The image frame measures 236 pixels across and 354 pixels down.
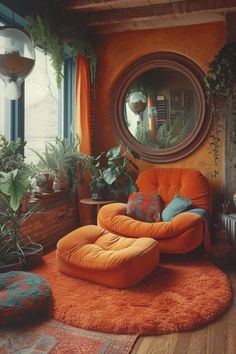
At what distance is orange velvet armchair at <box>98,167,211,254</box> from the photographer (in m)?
3.22

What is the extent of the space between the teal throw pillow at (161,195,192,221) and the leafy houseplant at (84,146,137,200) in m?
0.59

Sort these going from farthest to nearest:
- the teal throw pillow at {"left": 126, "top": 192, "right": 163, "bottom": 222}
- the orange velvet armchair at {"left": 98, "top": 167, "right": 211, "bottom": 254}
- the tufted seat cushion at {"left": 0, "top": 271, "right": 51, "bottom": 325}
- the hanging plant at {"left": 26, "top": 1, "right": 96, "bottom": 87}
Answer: the teal throw pillow at {"left": 126, "top": 192, "right": 163, "bottom": 222} < the hanging plant at {"left": 26, "top": 1, "right": 96, "bottom": 87} < the orange velvet armchair at {"left": 98, "top": 167, "right": 211, "bottom": 254} < the tufted seat cushion at {"left": 0, "top": 271, "right": 51, "bottom": 325}

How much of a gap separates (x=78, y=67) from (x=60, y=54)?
1.74 feet

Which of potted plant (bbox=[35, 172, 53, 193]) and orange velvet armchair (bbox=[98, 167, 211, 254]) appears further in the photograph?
potted plant (bbox=[35, 172, 53, 193])

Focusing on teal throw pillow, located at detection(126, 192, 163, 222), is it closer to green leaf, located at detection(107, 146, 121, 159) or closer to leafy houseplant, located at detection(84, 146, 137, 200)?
leafy houseplant, located at detection(84, 146, 137, 200)

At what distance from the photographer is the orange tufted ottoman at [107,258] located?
2.60 meters

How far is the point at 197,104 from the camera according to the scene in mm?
4281

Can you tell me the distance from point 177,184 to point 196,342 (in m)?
2.19

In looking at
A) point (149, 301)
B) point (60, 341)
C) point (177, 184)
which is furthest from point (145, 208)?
point (60, 341)

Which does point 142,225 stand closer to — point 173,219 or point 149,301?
point 173,219

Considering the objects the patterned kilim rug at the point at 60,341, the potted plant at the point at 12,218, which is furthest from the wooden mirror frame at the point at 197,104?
the patterned kilim rug at the point at 60,341

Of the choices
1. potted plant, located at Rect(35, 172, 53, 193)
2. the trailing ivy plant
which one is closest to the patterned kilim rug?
potted plant, located at Rect(35, 172, 53, 193)

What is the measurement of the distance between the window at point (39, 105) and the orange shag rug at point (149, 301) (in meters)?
1.65

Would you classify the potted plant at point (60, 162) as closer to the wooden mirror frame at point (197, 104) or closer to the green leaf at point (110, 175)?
the green leaf at point (110, 175)
